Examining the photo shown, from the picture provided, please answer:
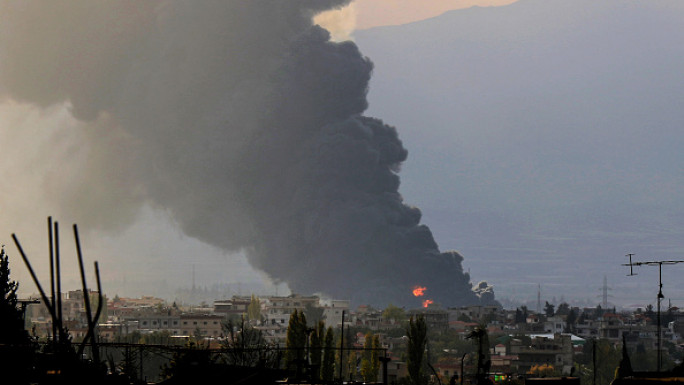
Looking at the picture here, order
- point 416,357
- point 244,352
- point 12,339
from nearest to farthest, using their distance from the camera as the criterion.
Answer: point 12,339, point 244,352, point 416,357

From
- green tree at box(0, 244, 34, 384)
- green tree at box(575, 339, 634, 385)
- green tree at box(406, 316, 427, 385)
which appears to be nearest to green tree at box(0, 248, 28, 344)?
green tree at box(0, 244, 34, 384)

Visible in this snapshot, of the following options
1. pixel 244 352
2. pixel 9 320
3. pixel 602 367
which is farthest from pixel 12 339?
pixel 602 367

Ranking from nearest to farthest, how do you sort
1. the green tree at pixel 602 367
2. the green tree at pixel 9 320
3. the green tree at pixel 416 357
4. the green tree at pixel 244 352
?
the green tree at pixel 244 352
the green tree at pixel 9 320
the green tree at pixel 416 357
the green tree at pixel 602 367

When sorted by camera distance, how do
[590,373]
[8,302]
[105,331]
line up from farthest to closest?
[105,331]
[590,373]
[8,302]

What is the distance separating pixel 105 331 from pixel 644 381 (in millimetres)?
171397

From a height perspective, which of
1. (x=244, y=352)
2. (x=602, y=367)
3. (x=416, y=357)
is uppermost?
(x=416, y=357)

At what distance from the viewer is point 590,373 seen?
140 m

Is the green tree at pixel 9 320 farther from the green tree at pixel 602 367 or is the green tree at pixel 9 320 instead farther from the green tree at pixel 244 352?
the green tree at pixel 602 367

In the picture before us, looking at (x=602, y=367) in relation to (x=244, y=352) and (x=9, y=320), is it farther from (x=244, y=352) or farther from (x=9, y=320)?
(x=9, y=320)

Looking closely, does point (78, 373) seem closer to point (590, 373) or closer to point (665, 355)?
point (590, 373)

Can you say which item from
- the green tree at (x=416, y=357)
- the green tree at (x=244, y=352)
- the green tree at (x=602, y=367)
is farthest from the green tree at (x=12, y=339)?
the green tree at (x=602, y=367)

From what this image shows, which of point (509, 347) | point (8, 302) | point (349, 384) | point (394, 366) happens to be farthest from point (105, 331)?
point (349, 384)

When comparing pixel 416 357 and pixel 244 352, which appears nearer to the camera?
pixel 244 352

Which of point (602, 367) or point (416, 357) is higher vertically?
point (416, 357)
